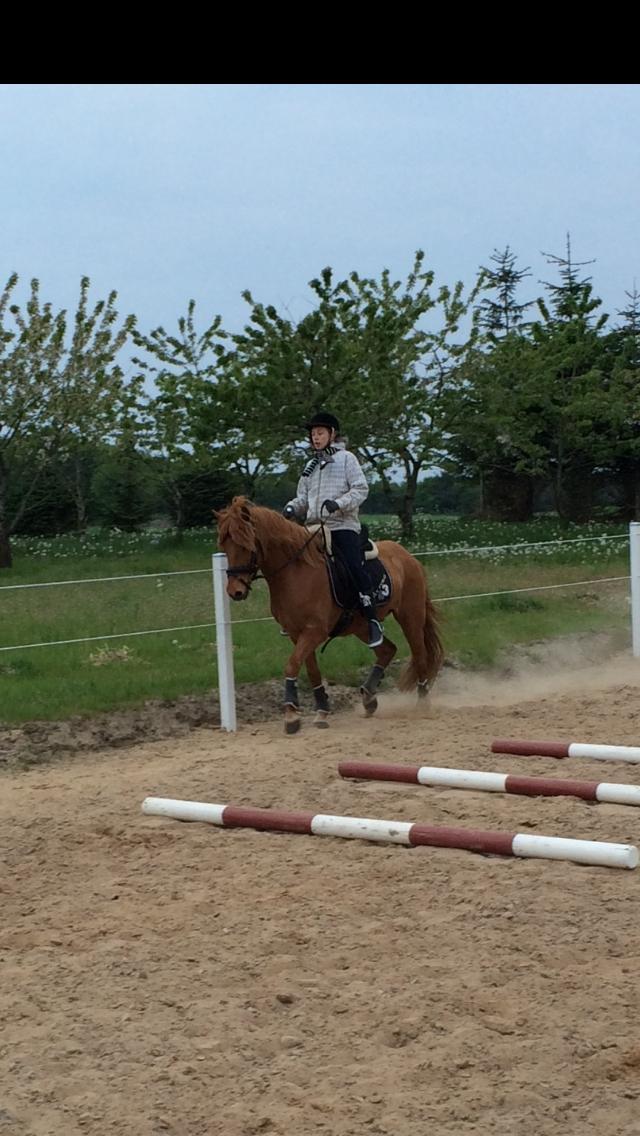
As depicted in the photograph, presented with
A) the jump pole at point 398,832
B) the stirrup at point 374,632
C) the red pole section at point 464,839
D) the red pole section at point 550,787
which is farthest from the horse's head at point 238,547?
the red pole section at point 464,839

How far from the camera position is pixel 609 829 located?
547 cm

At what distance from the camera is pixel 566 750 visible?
690cm

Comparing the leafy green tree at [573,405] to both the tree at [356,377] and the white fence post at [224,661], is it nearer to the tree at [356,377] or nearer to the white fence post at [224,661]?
the tree at [356,377]

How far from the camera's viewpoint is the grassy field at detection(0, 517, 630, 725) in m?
9.37

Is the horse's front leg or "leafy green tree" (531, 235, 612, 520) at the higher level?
"leafy green tree" (531, 235, 612, 520)

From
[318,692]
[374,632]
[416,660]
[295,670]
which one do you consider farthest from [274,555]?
[416,660]

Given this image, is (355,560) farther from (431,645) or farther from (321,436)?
(431,645)

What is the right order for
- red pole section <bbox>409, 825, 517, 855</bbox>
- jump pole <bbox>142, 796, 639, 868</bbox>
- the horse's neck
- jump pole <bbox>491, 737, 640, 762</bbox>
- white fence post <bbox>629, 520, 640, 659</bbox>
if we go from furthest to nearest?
white fence post <bbox>629, 520, 640, 659</bbox> < the horse's neck < jump pole <bbox>491, 737, 640, 762</bbox> < red pole section <bbox>409, 825, 517, 855</bbox> < jump pole <bbox>142, 796, 639, 868</bbox>

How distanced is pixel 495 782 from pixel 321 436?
320cm

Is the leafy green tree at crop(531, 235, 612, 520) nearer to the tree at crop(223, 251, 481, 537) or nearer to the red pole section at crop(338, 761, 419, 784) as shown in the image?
the tree at crop(223, 251, 481, 537)

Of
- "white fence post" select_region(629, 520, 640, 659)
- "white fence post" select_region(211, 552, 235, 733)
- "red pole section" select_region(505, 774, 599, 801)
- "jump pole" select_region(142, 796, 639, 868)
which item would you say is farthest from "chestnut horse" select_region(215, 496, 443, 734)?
"white fence post" select_region(629, 520, 640, 659)

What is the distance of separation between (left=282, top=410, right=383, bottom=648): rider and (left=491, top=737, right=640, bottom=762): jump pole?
6.33 ft

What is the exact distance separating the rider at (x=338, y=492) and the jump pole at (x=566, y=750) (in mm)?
1929
